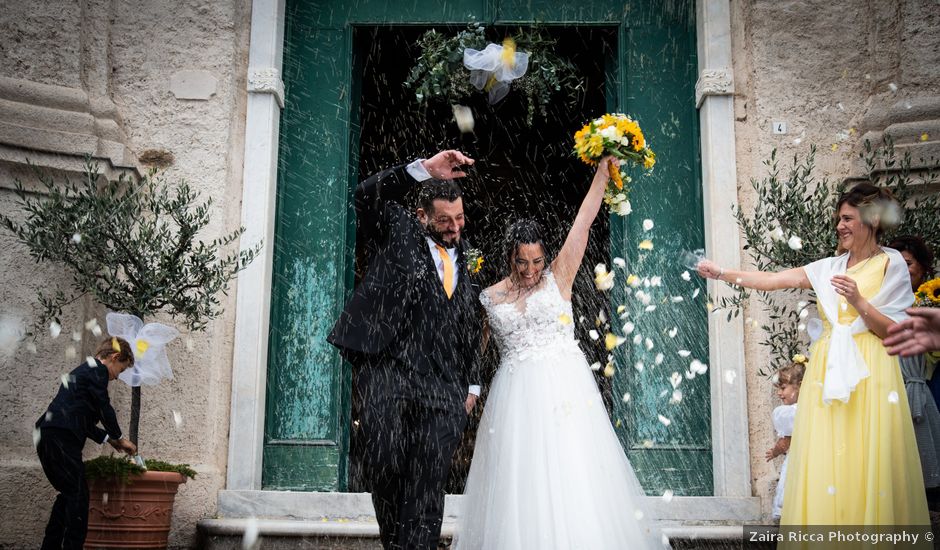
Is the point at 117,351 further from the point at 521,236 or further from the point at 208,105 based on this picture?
the point at 521,236

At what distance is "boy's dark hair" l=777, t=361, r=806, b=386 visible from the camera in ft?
20.4

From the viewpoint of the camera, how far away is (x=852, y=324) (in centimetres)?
466

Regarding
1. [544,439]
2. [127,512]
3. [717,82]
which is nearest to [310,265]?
[127,512]

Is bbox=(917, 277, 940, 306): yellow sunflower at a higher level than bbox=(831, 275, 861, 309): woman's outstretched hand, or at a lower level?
higher

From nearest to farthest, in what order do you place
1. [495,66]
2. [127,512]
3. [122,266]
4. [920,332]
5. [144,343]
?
1. [920,332]
2. [127,512]
3. [144,343]
4. [122,266]
5. [495,66]

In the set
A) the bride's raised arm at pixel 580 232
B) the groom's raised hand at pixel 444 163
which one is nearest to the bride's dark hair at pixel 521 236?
the bride's raised arm at pixel 580 232

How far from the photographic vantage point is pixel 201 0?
7.23 m

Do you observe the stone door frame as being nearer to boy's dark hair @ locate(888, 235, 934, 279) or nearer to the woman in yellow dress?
boy's dark hair @ locate(888, 235, 934, 279)

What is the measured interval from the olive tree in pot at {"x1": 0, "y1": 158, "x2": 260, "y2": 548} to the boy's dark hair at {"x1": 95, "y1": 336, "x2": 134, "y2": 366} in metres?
0.07

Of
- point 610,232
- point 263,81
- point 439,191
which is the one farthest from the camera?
point 610,232

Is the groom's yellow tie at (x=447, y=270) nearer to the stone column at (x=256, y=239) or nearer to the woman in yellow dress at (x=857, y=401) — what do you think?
the woman in yellow dress at (x=857, y=401)

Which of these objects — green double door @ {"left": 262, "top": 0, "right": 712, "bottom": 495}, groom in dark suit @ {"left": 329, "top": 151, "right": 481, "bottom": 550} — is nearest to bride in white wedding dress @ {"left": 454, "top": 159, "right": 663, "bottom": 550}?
groom in dark suit @ {"left": 329, "top": 151, "right": 481, "bottom": 550}

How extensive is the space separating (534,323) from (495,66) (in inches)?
104

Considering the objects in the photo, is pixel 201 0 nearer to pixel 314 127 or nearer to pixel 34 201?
pixel 314 127
